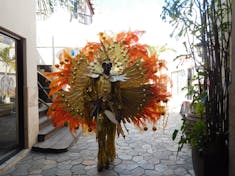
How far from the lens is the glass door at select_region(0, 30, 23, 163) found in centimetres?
339

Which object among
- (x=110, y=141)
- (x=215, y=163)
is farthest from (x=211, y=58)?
(x=110, y=141)

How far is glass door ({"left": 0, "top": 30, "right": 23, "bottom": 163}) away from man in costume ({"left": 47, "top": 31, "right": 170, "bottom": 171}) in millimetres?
895

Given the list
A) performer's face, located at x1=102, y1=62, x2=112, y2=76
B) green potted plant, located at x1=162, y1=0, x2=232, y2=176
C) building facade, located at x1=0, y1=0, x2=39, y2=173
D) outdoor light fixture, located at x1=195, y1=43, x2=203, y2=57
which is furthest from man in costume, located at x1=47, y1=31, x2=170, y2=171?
building facade, located at x1=0, y1=0, x2=39, y2=173

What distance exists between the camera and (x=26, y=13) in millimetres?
3834

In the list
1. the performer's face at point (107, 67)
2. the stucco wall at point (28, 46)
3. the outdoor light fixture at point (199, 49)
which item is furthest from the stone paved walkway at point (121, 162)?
the outdoor light fixture at point (199, 49)

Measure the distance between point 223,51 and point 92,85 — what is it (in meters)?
1.50

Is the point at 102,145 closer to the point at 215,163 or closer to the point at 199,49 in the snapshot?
the point at 215,163

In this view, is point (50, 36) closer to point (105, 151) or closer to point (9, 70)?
point (9, 70)

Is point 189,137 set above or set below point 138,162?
above

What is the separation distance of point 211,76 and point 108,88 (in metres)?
1.14

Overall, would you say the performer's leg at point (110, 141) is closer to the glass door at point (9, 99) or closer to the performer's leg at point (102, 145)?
the performer's leg at point (102, 145)

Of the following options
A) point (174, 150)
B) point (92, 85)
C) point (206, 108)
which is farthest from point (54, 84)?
point (174, 150)

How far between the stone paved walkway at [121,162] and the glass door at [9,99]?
1.04 feet

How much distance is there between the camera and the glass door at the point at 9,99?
3.39 meters
